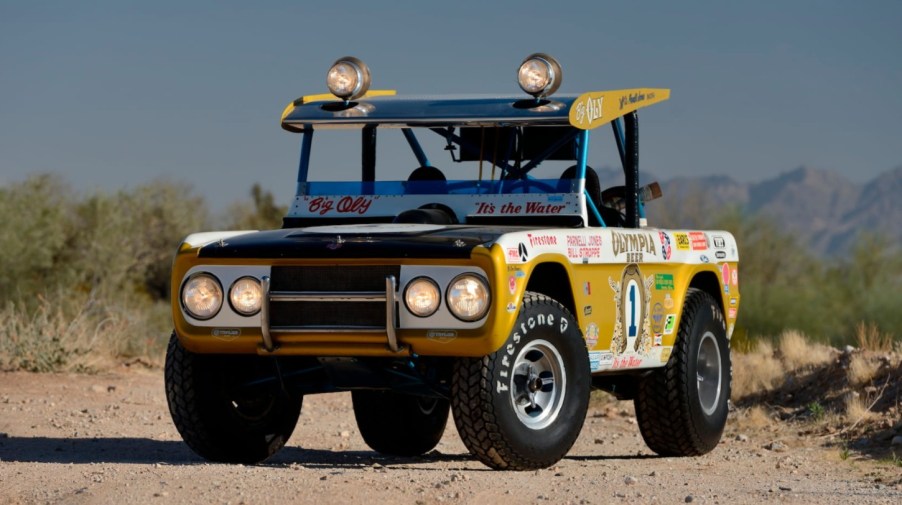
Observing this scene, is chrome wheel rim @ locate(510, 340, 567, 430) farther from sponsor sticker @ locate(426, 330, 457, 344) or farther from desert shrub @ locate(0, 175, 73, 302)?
desert shrub @ locate(0, 175, 73, 302)

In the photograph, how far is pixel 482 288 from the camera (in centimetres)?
805

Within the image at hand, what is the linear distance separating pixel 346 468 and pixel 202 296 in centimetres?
126

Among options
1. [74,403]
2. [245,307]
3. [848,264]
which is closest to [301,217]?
[245,307]

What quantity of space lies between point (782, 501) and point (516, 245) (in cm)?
185

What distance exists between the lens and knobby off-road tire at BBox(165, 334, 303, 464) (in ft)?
29.6

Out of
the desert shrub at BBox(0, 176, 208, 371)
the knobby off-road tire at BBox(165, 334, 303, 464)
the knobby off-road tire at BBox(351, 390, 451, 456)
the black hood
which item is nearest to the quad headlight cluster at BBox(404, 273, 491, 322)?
the black hood

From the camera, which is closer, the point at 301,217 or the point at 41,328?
the point at 301,217

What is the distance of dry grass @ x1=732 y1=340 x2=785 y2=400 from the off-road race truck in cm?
335

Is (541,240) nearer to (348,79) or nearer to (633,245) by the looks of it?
(633,245)

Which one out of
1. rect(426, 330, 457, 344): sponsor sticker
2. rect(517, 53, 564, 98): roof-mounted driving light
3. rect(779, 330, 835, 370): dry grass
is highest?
rect(517, 53, 564, 98): roof-mounted driving light

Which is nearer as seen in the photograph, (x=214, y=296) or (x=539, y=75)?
(x=214, y=296)

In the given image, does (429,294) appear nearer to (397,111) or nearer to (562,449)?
(562,449)

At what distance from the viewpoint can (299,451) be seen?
11.5 m

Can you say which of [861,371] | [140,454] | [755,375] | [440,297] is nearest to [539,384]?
[440,297]
